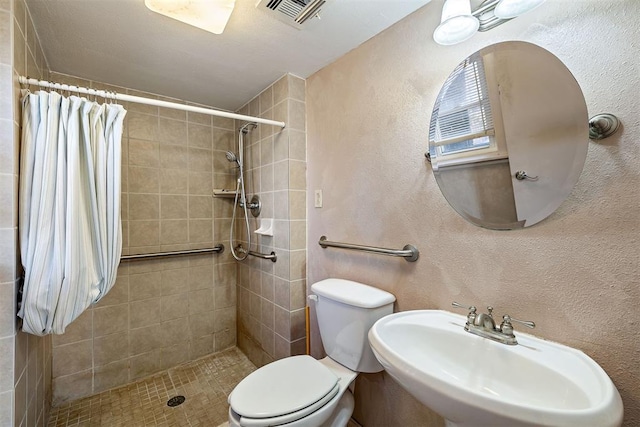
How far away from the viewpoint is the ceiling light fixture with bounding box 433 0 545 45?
0.88 metres

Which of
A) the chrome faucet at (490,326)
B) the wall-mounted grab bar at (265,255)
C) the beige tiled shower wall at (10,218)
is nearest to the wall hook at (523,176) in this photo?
the chrome faucet at (490,326)

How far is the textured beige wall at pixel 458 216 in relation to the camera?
735mm

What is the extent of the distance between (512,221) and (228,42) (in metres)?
1.55

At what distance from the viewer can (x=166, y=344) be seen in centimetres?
208

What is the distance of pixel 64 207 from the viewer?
1074 mm

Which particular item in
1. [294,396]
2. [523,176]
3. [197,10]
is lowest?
[294,396]

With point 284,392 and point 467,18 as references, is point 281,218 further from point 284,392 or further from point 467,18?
point 467,18

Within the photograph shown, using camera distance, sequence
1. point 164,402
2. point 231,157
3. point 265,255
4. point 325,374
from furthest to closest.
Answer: point 231,157
point 265,255
point 164,402
point 325,374

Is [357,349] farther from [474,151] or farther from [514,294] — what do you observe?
[474,151]

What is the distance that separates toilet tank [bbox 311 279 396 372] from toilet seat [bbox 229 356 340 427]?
12cm

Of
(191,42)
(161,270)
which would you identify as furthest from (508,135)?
(161,270)

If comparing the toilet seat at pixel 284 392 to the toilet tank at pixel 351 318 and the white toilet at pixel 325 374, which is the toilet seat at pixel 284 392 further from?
the toilet tank at pixel 351 318

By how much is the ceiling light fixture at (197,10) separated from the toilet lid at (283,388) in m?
1.56

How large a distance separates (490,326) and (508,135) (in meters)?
0.67
